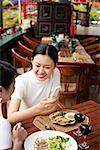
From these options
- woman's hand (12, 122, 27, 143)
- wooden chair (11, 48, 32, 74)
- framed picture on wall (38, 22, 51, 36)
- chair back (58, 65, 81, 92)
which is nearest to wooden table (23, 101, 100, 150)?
woman's hand (12, 122, 27, 143)

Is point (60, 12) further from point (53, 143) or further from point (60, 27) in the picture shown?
point (53, 143)

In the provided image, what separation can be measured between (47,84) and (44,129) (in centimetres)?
39

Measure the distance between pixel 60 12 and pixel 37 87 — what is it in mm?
2906

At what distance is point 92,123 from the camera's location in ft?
3.97

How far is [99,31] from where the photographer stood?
14.8ft

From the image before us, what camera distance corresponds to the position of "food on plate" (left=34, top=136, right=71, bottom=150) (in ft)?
3.18

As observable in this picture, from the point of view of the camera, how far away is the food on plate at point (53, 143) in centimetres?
97

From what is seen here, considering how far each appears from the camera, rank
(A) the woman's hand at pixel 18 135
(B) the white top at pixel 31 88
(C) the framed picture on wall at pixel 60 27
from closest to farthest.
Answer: (A) the woman's hand at pixel 18 135
(B) the white top at pixel 31 88
(C) the framed picture on wall at pixel 60 27

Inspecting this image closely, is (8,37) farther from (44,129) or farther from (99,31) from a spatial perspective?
(44,129)

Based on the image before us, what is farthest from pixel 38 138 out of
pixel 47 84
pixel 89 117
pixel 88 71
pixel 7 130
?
pixel 88 71

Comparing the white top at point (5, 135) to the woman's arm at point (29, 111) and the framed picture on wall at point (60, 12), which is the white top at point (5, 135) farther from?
the framed picture on wall at point (60, 12)

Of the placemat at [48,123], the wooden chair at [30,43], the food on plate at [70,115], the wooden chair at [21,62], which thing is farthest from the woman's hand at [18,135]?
the wooden chair at [30,43]

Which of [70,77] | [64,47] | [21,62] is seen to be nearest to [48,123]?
[70,77]

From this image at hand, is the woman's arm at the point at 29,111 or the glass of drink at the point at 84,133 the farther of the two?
the woman's arm at the point at 29,111
